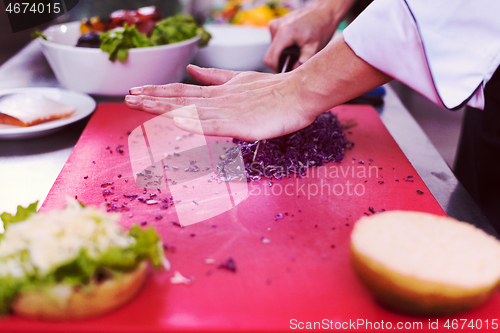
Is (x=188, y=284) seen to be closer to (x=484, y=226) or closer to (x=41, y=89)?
(x=484, y=226)

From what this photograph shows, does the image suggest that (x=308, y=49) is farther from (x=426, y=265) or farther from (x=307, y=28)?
(x=426, y=265)

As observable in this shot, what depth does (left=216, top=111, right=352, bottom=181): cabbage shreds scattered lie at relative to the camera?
1.22 meters

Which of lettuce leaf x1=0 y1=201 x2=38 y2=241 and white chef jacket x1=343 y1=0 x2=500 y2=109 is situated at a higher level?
white chef jacket x1=343 y1=0 x2=500 y2=109

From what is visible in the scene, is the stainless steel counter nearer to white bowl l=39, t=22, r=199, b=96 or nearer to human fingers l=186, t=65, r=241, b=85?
white bowl l=39, t=22, r=199, b=96

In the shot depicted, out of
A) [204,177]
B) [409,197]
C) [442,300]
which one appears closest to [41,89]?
[204,177]

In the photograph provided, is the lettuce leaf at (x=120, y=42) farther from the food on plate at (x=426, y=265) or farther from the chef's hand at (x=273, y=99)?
the food on plate at (x=426, y=265)

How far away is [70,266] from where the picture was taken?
0.65 metres

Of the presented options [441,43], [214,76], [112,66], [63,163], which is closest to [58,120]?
[63,163]

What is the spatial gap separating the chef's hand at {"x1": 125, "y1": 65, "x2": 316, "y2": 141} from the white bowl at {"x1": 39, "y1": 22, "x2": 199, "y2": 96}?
454mm

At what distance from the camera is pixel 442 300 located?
2.23 feet

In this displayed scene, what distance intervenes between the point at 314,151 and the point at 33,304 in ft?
3.02

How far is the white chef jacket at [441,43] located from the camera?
1025 mm

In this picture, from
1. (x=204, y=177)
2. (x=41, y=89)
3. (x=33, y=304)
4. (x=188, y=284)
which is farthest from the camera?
(x=41, y=89)

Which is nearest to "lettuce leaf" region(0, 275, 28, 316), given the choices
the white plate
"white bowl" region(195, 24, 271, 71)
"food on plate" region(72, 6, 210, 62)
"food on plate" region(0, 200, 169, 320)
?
"food on plate" region(0, 200, 169, 320)
